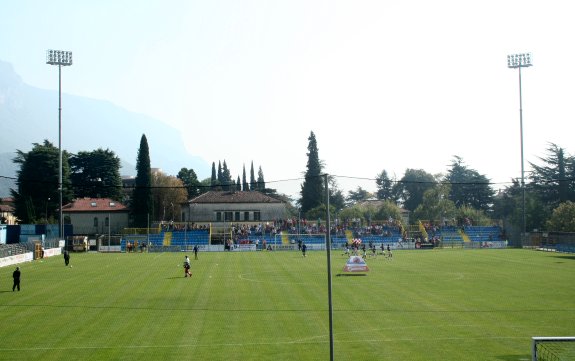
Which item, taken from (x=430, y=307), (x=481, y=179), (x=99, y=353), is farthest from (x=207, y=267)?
(x=481, y=179)

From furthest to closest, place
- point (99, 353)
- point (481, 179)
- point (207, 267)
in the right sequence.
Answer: point (481, 179), point (207, 267), point (99, 353)

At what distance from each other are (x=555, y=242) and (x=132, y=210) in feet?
204

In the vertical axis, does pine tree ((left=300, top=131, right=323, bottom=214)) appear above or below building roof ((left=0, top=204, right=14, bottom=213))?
above

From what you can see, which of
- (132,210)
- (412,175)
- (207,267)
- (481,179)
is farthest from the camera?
(412,175)

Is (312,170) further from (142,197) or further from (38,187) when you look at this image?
(38,187)

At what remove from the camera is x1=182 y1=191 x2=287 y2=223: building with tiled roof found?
100000 millimetres

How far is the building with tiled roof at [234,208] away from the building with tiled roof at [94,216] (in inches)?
453

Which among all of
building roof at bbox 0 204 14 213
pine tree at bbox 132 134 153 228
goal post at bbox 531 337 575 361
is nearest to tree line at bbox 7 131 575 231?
pine tree at bbox 132 134 153 228

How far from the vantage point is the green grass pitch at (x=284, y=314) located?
19.6m

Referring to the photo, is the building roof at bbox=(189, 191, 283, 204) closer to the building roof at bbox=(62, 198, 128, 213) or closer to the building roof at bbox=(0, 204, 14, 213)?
the building roof at bbox=(62, 198, 128, 213)

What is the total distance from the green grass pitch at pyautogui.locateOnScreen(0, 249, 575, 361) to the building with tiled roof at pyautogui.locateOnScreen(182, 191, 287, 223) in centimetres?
5517

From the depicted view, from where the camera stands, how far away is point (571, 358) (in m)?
17.4

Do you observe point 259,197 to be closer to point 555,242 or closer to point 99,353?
point 555,242

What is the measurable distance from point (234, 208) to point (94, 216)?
2273 centimetres
